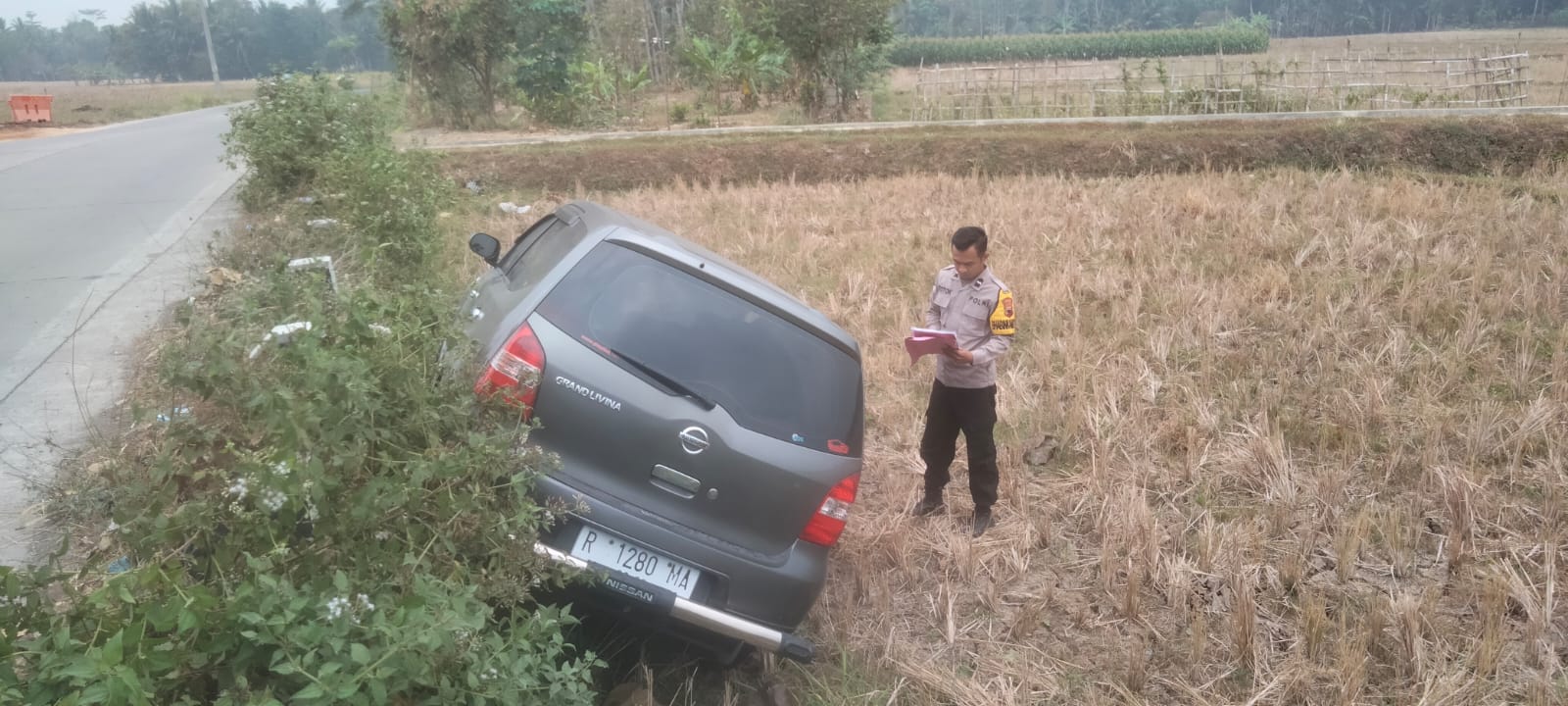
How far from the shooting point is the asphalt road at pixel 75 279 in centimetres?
511

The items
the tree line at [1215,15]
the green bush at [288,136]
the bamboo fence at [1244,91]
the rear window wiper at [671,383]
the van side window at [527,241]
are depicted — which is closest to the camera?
the rear window wiper at [671,383]

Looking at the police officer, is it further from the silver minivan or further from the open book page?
the silver minivan

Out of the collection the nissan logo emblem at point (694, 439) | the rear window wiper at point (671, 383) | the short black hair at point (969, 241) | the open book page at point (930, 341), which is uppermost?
the short black hair at point (969, 241)

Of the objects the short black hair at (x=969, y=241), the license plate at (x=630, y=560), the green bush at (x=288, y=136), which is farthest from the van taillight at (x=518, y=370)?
the green bush at (x=288, y=136)

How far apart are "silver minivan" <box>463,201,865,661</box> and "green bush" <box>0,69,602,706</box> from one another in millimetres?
216

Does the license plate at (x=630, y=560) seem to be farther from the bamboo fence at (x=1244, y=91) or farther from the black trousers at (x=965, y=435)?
the bamboo fence at (x=1244, y=91)

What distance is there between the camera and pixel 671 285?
13.5 feet

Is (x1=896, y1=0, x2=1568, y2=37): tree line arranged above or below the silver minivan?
above

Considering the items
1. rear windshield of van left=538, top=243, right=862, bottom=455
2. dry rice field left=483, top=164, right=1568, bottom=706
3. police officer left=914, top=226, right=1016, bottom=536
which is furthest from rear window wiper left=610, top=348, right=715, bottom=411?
police officer left=914, top=226, right=1016, bottom=536

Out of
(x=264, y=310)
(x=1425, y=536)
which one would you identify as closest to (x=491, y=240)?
(x=264, y=310)

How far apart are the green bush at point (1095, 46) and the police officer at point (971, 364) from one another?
57595 millimetres

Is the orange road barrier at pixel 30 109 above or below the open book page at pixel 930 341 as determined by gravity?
above

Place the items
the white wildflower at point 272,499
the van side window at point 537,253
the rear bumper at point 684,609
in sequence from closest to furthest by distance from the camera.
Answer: the white wildflower at point 272,499 → the rear bumper at point 684,609 → the van side window at point 537,253

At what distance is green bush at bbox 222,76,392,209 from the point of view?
471 inches
